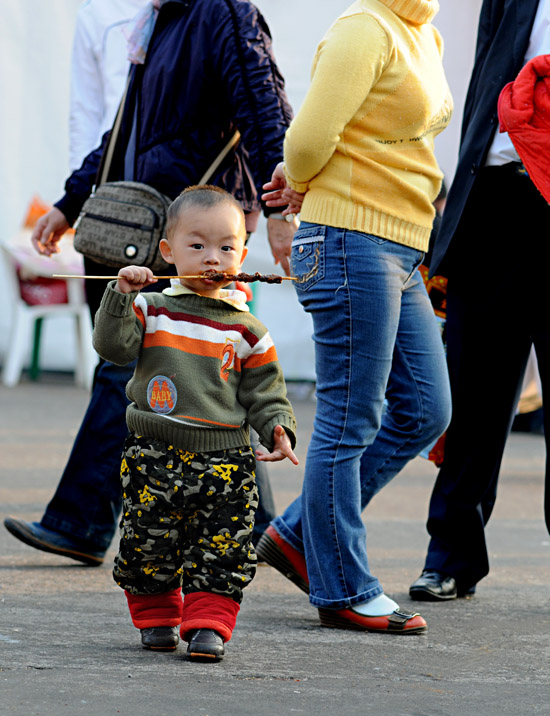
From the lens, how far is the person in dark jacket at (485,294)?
3525 millimetres

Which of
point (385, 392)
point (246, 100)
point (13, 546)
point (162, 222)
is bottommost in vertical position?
point (13, 546)

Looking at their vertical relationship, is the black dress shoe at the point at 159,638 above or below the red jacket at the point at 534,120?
below

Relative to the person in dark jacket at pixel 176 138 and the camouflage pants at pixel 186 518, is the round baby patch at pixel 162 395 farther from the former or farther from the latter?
the person in dark jacket at pixel 176 138

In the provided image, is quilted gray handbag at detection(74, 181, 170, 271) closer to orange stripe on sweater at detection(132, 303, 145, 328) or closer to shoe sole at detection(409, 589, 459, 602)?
orange stripe on sweater at detection(132, 303, 145, 328)

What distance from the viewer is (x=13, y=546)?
13.7ft

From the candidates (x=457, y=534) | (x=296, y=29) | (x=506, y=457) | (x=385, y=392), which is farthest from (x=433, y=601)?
(x=296, y=29)

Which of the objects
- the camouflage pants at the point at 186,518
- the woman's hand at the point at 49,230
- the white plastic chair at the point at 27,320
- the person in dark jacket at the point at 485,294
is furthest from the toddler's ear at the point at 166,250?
the white plastic chair at the point at 27,320

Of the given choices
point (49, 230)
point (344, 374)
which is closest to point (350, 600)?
point (344, 374)

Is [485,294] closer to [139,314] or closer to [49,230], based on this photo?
[139,314]

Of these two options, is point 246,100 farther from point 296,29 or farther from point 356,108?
point 296,29

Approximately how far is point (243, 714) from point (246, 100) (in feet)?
6.41

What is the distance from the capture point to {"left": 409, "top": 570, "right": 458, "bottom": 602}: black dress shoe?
11.9ft

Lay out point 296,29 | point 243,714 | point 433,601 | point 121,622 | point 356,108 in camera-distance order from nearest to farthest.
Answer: point 243,714 < point 356,108 < point 121,622 < point 433,601 < point 296,29

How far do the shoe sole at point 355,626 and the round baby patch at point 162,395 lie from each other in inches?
29.7
